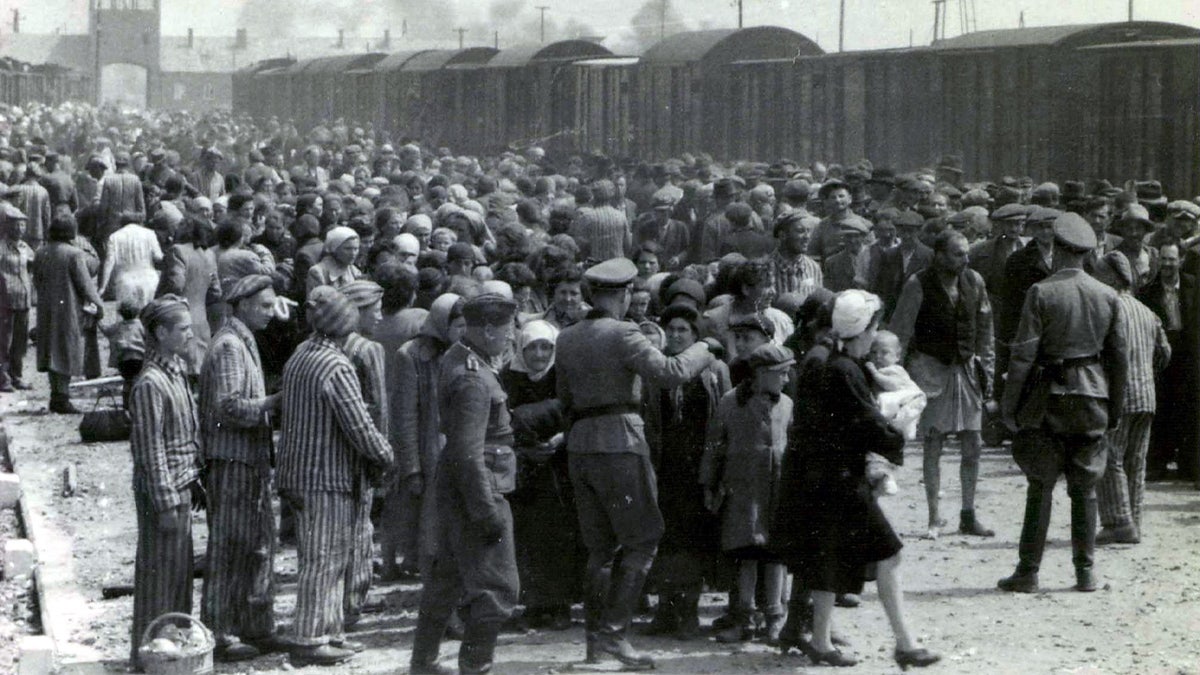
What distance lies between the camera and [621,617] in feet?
23.8

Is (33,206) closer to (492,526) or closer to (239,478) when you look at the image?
(239,478)

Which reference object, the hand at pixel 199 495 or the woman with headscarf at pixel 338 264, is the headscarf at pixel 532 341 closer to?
the hand at pixel 199 495

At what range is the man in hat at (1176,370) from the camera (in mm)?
11078

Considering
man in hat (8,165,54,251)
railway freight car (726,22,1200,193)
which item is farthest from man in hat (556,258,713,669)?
railway freight car (726,22,1200,193)

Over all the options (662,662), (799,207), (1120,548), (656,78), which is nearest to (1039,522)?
(1120,548)

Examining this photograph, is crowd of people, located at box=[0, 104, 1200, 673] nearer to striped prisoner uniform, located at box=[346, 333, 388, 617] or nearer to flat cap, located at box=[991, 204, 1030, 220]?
striped prisoner uniform, located at box=[346, 333, 388, 617]

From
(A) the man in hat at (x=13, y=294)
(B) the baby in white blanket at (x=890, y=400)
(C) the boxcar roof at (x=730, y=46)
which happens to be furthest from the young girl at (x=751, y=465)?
(C) the boxcar roof at (x=730, y=46)

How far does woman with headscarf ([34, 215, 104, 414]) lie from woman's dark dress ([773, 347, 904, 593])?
9300 millimetres

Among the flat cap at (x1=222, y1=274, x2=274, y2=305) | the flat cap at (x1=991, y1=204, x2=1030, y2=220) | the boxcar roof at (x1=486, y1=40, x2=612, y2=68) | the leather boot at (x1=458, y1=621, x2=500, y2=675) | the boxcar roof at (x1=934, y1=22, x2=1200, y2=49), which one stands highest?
the boxcar roof at (x1=486, y1=40, x2=612, y2=68)


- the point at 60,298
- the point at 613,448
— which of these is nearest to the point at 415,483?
the point at 613,448

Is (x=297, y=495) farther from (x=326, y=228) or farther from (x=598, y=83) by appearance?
(x=598, y=83)

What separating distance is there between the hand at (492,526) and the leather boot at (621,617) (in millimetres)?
722

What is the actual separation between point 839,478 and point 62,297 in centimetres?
957

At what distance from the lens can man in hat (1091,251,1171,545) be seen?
9.62m
